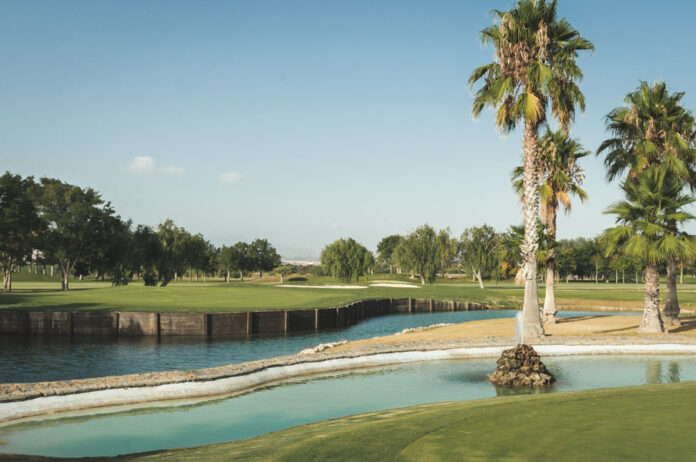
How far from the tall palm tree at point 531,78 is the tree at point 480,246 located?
206 feet

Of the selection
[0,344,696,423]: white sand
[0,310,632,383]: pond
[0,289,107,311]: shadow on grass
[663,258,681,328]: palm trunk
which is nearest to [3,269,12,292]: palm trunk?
[0,289,107,311]: shadow on grass

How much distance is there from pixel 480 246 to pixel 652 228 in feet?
208

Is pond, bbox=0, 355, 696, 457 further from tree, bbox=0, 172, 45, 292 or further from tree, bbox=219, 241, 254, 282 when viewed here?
tree, bbox=219, 241, 254, 282

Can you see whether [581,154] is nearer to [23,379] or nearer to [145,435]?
[145,435]

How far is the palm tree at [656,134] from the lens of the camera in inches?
1029

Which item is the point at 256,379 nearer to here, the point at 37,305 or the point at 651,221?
the point at 651,221

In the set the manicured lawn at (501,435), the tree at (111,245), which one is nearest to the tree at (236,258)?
the tree at (111,245)

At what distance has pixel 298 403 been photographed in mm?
14203

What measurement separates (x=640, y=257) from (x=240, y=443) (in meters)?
21.6

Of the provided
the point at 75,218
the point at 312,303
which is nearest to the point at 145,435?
the point at 312,303

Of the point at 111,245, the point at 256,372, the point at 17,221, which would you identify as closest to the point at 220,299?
the point at 17,221

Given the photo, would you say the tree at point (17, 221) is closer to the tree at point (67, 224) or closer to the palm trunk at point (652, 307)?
the tree at point (67, 224)

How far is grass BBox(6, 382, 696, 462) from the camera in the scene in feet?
24.5

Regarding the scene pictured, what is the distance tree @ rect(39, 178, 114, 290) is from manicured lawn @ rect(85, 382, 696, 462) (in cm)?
7043
